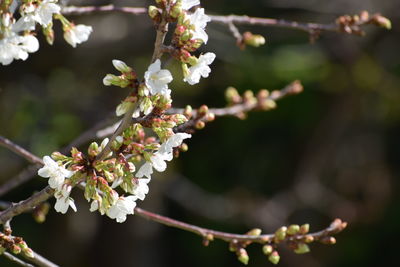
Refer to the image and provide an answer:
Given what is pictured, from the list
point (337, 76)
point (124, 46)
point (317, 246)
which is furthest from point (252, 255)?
point (124, 46)

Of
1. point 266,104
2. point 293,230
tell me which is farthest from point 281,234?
point 266,104

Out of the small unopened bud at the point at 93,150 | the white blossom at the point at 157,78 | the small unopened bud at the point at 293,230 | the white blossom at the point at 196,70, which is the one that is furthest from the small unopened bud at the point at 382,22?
the small unopened bud at the point at 93,150

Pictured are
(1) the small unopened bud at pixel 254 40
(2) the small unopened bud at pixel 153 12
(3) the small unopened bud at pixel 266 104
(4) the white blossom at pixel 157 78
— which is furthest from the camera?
(3) the small unopened bud at pixel 266 104

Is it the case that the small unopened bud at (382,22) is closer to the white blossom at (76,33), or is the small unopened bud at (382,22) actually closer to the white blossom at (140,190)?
the white blossom at (76,33)

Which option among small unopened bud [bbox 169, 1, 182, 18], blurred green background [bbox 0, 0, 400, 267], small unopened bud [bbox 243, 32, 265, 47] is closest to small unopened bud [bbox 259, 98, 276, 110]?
small unopened bud [bbox 243, 32, 265, 47]

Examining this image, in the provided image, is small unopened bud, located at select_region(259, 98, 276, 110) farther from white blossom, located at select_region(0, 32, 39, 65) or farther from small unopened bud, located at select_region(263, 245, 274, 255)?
white blossom, located at select_region(0, 32, 39, 65)
